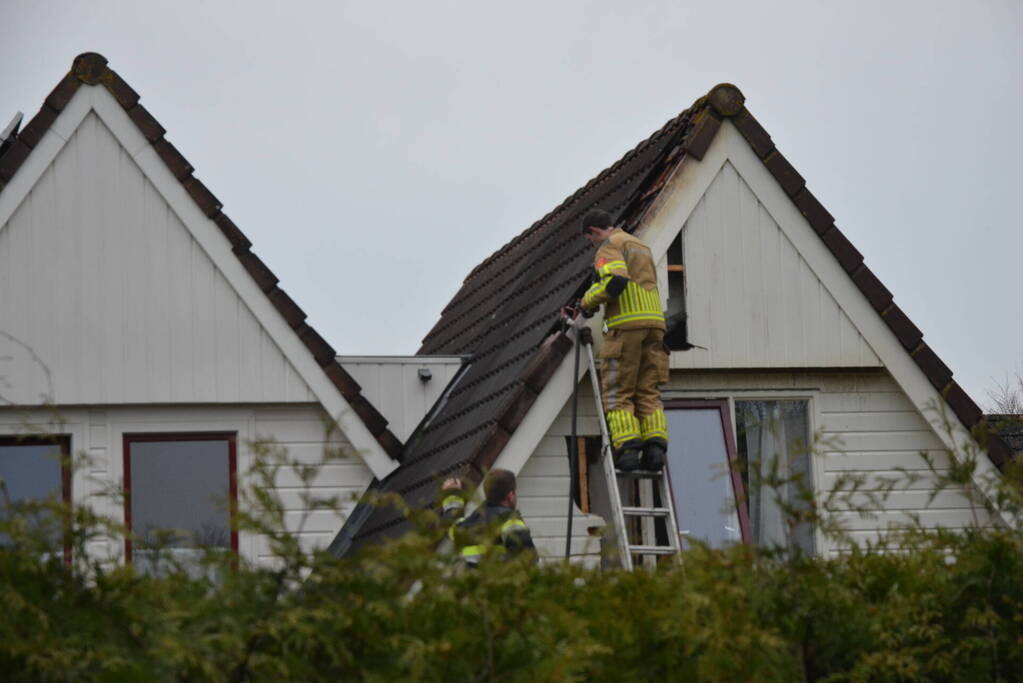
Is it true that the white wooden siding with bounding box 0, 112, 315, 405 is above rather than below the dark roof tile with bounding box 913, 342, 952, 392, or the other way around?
above

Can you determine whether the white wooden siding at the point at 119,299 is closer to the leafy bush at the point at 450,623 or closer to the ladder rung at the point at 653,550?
the ladder rung at the point at 653,550

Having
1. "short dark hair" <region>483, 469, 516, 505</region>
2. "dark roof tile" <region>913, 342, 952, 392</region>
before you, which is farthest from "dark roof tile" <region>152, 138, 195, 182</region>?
"dark roof tile" <region>913, 342, 952, 392</region>

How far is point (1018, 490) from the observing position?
656 cm

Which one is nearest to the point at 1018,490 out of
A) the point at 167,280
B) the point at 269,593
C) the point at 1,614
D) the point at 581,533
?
the point at 269,593

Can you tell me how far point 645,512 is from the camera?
10711 millimetres

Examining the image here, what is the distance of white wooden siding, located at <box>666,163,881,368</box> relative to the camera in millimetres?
11953

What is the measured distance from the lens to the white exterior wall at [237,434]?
39.4 feet

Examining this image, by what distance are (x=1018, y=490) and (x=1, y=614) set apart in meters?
3.78

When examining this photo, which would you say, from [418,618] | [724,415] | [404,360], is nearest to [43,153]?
[404,360]

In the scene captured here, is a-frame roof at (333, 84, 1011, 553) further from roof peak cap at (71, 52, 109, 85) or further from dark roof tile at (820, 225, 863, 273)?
roof peak cap at (71, 52, 109, 85)

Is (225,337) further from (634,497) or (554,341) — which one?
(634,497)

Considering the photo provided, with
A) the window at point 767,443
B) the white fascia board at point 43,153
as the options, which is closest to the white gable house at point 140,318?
the white fascia board at point 43,153

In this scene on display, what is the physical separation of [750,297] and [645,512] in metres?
2.11

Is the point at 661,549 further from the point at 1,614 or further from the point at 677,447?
the point at 1,614
